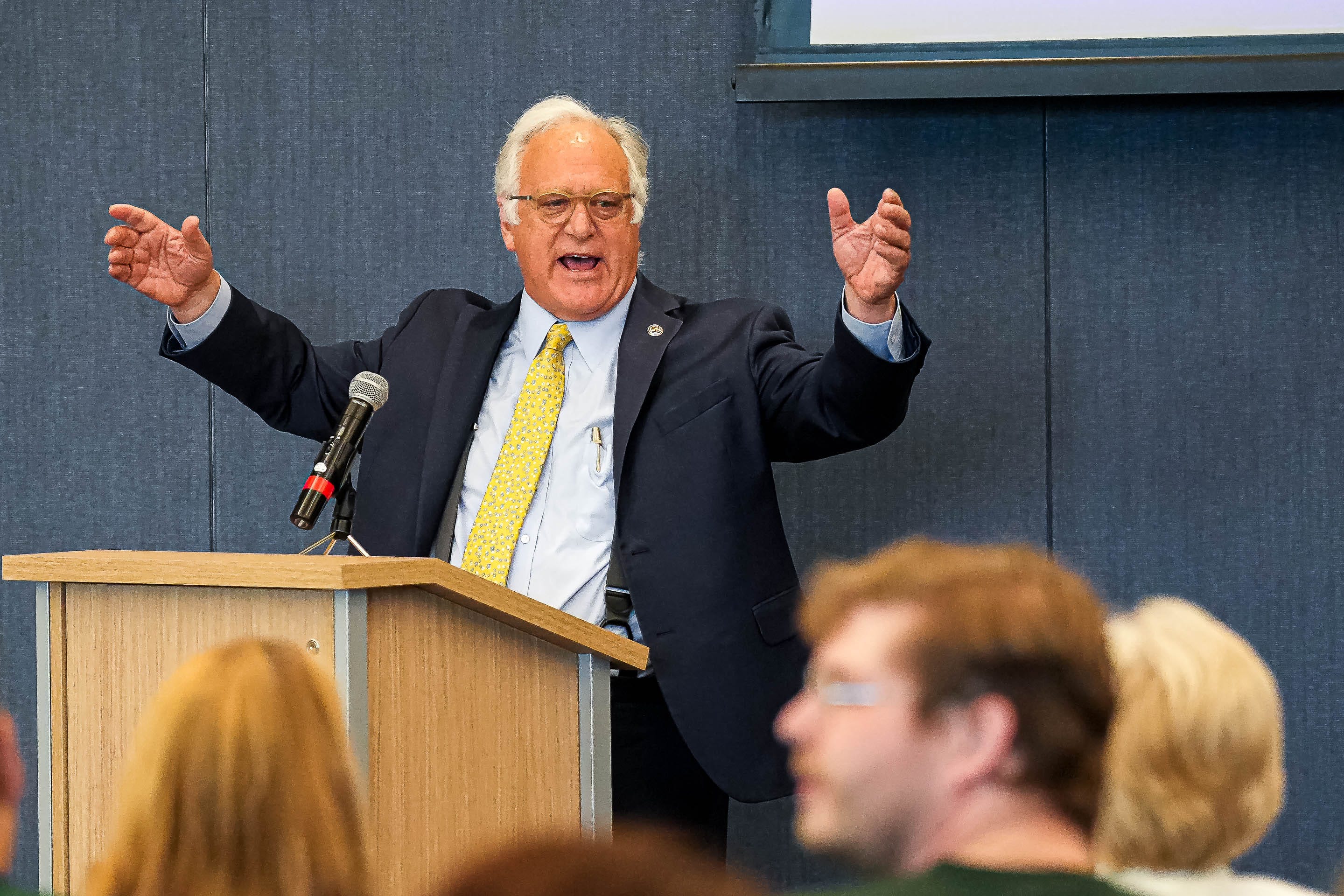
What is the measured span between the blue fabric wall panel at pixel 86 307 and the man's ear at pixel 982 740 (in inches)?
112

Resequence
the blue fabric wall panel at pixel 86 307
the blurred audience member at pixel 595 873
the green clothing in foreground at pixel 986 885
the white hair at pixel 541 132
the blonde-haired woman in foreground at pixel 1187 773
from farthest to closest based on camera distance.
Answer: the blue fabric wall panel at pixel 86 307, the white hair at pixel 541 132, the blonde-haired woman in foreground at pixel 1187 773, the green clothing in foreground at pixel 986 885, the blurred audience member at pixel 595 873

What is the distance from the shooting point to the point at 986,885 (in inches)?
32.4

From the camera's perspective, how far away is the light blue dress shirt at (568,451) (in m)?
2.34

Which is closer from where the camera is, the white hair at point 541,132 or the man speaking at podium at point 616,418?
the man speaking at podium at point 616,418

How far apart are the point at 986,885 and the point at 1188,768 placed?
1.00 ft

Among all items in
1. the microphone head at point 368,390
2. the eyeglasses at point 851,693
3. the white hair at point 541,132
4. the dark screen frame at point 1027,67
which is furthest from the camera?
the dark screen frame at point 1027,67

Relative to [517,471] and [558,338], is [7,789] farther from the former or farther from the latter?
[558,338]

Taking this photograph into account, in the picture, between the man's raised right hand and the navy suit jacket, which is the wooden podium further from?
the man's raised right hand

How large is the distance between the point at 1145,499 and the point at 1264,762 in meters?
2.13

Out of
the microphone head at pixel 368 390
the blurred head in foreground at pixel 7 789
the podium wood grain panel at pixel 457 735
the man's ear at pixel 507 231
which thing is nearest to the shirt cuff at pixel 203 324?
the man's ear at pixel 507 231

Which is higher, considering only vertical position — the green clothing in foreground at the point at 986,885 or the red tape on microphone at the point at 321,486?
the red tape on microphone at the point at 321,486

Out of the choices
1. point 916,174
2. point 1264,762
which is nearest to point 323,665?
point 1264,762

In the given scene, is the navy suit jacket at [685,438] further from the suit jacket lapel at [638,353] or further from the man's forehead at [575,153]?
the man's forehead at [575,153]

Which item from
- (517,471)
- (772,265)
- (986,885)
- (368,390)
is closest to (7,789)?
(986,885)
